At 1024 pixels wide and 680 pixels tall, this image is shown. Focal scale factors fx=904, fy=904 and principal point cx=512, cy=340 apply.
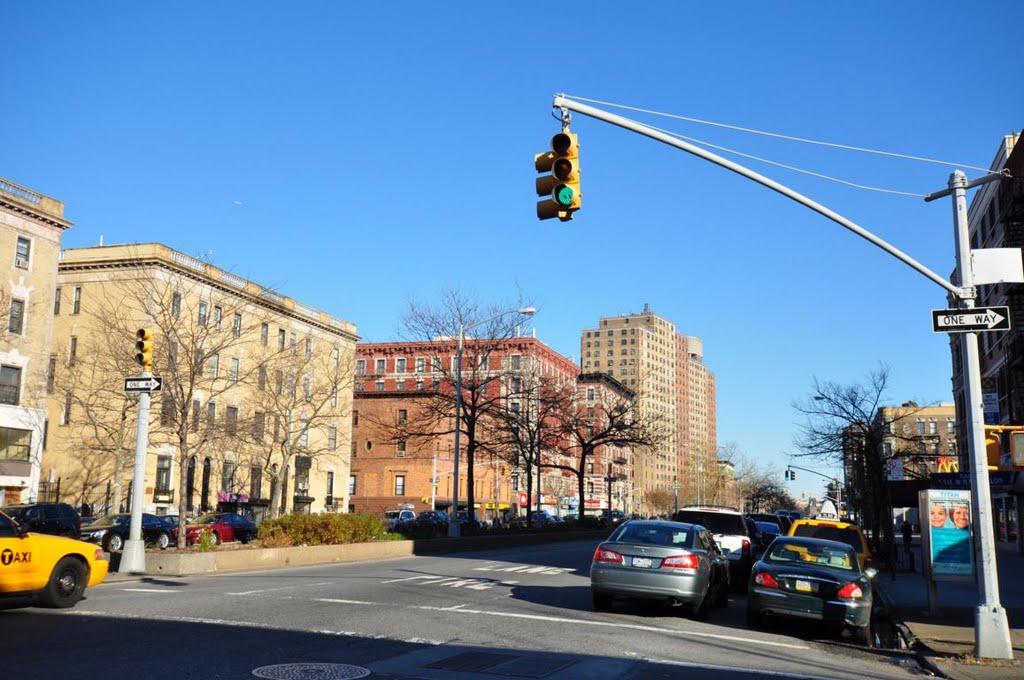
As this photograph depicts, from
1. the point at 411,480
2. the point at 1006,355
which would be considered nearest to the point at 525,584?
the point at 1006,355

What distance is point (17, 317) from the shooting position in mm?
45844

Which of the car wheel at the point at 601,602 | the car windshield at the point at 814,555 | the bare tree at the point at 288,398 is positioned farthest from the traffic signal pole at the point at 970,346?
the bare tree at the point at 288,398

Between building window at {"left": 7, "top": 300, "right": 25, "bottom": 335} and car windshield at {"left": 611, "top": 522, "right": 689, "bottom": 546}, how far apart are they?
40.4 metres

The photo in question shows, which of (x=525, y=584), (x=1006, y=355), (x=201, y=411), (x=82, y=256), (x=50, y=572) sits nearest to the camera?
(x=50, y=572)

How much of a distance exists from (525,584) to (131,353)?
21.5 m

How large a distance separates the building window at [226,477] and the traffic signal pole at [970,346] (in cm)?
5027

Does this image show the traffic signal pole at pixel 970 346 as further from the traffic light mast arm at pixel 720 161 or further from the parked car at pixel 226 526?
the parked car at pixel 226 526

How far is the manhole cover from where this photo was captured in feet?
28.2

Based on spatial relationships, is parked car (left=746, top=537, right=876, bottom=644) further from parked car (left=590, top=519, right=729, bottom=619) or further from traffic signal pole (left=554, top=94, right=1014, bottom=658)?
traffic signal pole (left=554, top=94, right=1014, bottom=658)

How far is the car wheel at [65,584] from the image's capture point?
Result: 13.2 meters

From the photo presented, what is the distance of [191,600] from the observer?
48.3ft

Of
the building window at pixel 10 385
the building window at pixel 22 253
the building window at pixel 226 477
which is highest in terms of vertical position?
the building window at pixel 22 253

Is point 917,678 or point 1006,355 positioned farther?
point 1006,355

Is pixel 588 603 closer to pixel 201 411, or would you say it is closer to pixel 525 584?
pixel 525 584
